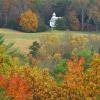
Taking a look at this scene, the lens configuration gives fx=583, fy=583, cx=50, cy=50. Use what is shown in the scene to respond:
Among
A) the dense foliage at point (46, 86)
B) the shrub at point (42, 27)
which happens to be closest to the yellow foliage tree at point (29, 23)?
the shrub at point (42, 27)

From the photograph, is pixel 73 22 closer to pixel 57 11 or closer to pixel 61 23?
pixel 61 23

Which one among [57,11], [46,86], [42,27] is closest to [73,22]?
[42,27]

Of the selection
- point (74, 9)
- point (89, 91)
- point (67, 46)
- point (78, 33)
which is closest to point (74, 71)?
point (89, 91)

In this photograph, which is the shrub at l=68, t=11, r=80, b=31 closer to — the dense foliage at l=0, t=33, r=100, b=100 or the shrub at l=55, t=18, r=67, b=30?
the shrub at l=55, t=18, r=67, b=30

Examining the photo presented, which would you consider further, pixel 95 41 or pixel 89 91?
pixel 95 41

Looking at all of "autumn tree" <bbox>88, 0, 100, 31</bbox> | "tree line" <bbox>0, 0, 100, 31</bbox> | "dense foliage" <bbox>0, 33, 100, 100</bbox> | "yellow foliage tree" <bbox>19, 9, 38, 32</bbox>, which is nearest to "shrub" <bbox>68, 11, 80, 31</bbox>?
"tree line" <bbox>0, 0, 100, 31</bbox>

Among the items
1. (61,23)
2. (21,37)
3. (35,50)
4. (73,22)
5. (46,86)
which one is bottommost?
(35,50)

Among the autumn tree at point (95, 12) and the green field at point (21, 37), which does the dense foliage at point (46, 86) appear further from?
the autumn tree at point (95, 12)

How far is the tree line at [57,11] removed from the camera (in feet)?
330

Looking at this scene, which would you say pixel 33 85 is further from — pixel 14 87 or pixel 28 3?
pixel 28 3

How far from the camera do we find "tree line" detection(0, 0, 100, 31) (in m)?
101

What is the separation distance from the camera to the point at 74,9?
344ft

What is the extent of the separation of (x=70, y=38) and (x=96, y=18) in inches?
853

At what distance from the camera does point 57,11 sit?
345 ft
